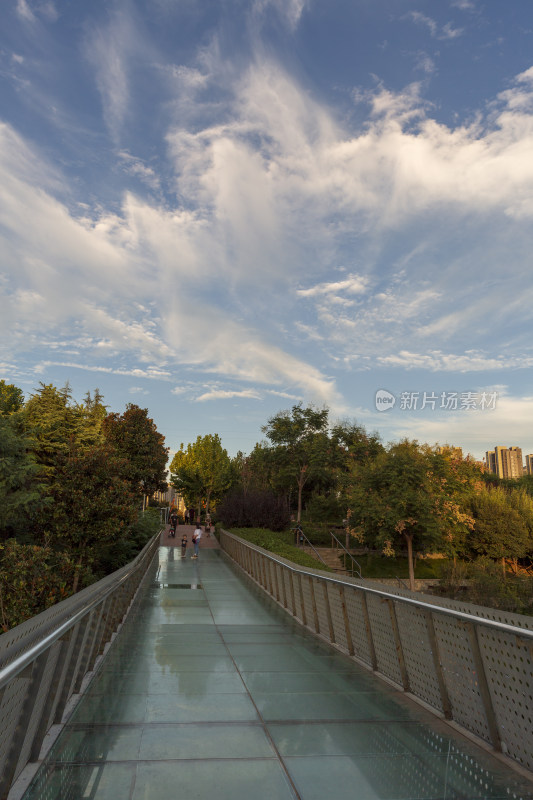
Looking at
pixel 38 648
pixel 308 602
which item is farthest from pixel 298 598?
pixel 38 648

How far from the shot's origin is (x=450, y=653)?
4434mm

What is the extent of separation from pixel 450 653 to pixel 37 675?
9.77 feet

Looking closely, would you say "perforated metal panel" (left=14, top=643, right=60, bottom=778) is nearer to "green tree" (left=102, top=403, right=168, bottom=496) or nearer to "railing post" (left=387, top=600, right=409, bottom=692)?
"railing post" (left=387, top=600, right=409, bottom=692)

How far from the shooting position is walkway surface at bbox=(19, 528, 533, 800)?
3.21 m

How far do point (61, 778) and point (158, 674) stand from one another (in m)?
2.63

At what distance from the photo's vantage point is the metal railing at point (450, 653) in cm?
358

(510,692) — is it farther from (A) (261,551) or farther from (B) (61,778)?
(A) (261,551)

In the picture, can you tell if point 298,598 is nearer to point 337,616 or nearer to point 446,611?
point 337,616

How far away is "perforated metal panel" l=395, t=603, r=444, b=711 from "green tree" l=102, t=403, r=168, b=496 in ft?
128

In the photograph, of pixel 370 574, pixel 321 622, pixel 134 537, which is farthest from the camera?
pixel 370 574

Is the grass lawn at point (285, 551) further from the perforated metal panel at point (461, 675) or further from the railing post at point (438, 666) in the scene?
the perforated metal panel at point (461, 675)

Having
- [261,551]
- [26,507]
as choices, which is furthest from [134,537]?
[261,551]

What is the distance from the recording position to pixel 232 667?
6238 mm

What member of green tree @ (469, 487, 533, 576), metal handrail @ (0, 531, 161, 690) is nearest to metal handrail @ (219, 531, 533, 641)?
metal handrail @ (0, 531, 161, 690)
